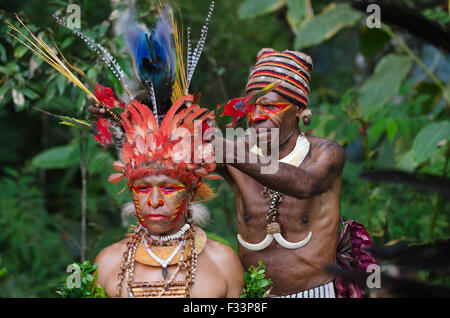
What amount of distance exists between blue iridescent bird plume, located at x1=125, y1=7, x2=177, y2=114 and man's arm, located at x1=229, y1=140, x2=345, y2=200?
0.42 metres

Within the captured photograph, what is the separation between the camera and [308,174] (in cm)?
206

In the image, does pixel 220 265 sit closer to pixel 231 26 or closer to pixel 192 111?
pixel 192 111

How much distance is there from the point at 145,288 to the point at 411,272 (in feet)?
3.22

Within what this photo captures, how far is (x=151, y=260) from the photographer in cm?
189

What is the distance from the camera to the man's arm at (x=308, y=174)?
76.3 inches

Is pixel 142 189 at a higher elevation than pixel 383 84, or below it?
below

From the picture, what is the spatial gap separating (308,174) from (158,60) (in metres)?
0.80

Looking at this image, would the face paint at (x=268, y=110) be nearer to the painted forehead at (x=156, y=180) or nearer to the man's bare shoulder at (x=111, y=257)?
the painted forehead at (x=156, y=180)

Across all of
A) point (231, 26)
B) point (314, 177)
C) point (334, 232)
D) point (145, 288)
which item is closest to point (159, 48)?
point (314, 177)

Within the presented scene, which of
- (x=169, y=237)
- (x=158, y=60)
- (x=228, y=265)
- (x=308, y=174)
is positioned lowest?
(x=228, y=265)

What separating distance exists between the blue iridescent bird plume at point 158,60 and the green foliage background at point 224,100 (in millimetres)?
195

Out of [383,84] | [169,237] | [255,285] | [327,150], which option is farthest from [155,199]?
[383,84]

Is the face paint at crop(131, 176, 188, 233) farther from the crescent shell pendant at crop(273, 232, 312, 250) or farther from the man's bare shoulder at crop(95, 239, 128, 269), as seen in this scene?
the crescent shell pendant at crop(273, 232, 312, 250)

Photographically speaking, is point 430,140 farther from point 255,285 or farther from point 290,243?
point 255,285
